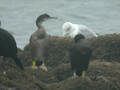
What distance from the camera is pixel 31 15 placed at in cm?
3288

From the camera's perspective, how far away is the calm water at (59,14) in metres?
29.5

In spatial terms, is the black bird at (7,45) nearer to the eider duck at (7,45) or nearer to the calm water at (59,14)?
the eider duck at (7,45)

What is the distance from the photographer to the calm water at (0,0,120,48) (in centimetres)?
2950

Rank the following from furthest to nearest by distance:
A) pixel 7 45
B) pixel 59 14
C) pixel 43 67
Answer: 1. pixel 59 14
2. pixel 43 67
3. pixel 7 45

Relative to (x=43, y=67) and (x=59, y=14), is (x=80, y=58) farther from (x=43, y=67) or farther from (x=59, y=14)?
(x=59, y=14)

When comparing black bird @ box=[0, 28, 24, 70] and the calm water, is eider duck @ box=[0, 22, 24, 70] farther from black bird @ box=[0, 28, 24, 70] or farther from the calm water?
the calm water

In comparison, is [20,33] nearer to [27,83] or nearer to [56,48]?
[56,48]

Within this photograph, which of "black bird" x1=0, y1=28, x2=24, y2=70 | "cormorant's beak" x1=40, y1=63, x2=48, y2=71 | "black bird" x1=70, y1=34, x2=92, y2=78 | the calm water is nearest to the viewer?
"black bird" x1=0, y1=28, x2=24, y2=70

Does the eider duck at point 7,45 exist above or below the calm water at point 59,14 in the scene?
above

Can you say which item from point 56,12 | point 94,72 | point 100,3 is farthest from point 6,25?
point 94,72

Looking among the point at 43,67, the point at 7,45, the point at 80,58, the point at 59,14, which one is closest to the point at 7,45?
the point at 7,45

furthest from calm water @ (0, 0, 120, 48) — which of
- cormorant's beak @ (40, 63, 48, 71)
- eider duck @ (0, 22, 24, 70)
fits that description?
eider duck @ (0, 22, 24, 70)

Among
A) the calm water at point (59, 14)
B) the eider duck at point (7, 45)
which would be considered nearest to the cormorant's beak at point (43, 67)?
the eider duck at point (7, 45)

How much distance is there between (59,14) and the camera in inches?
1309
